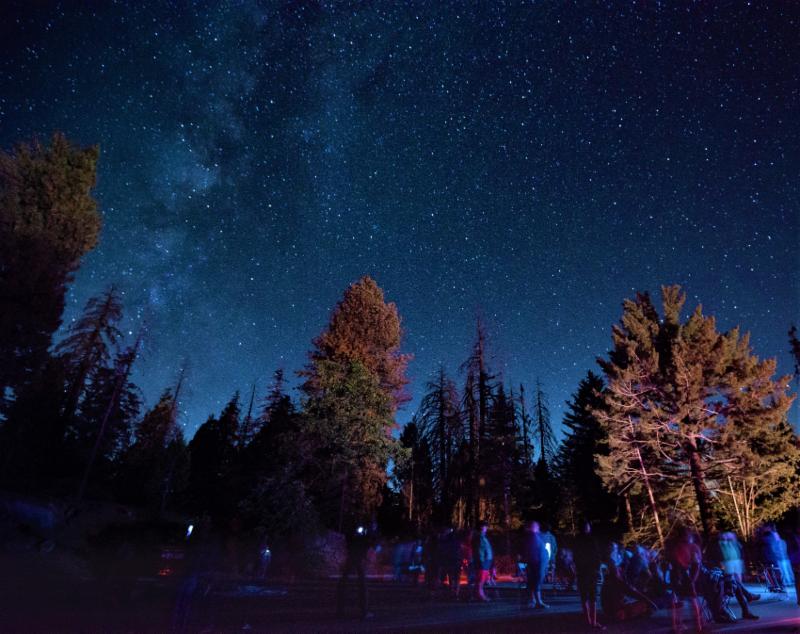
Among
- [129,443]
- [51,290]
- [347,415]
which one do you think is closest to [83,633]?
[347,415]

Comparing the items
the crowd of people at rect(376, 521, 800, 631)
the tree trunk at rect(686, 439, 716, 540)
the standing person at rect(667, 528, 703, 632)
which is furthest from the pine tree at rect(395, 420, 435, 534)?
the standing person at rect(667, 528, 703, 632)

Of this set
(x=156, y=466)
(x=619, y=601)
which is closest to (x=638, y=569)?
A: (x=619, y=601)

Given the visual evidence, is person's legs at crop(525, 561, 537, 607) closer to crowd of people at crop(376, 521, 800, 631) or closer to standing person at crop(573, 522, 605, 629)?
crowd of people at crop(376, 521, 800, 631)

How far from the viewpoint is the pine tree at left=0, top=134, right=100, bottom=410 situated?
1988 cm

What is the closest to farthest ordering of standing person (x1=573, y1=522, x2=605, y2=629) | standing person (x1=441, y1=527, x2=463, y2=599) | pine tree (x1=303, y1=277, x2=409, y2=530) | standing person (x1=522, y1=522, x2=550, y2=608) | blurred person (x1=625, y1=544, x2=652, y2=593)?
1. standing person (x1=573, y1=522, x2=605, y2=629)
2. standing person (x1=522, y1=522, x2=550, y2=608)
3. blurred person (x1=625, y1=544, x2=652, y2=593)
4. standing person (x1=441, y1=527, x2=463, y2=599)
5. pine tree (x1=303, y1=277, x2=409, y2=530)

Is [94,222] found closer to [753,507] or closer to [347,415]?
[347,415]

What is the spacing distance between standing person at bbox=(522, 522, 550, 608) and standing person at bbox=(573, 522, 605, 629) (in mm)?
1753

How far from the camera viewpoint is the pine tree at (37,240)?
19875 millimetres

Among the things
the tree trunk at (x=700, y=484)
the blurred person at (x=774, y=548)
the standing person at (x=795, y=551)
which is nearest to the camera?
the standing person at (x=795, y=551)

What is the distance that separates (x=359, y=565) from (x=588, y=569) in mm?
4166

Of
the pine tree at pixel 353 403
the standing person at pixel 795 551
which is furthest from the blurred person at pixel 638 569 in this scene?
the pine tree at pixel 353 403

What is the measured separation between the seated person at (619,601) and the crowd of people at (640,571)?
2cm

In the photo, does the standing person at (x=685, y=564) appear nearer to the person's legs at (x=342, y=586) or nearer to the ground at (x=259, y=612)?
the ground at (x=259, y=612)

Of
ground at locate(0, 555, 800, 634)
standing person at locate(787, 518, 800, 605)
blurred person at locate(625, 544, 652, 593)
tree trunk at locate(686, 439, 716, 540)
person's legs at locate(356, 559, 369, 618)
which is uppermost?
tree trunk at locate(686, 439, 716, 540)
